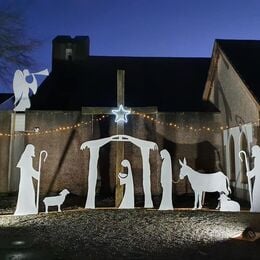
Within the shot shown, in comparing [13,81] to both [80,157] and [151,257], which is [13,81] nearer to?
[80,157]

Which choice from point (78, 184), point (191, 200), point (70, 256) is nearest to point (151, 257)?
point (70, 256)

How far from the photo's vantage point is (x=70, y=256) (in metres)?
6.65

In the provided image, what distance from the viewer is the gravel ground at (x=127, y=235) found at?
6844 mm

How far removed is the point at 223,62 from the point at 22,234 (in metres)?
11.6

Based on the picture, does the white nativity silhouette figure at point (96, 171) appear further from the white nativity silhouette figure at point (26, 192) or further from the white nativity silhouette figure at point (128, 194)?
the white nativity silhouette figure at point (26, 192)

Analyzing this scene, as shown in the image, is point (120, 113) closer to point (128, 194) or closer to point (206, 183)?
point (128, 194)

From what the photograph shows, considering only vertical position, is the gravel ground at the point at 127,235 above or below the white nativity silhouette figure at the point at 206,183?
below

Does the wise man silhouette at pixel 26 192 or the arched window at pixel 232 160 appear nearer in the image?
the wise man silhouette at pixel 26 192

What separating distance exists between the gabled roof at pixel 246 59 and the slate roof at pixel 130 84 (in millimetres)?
3722

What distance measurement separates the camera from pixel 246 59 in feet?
50.8

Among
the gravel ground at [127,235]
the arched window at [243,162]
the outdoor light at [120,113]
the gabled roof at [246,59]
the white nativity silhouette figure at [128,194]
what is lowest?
the gravel ground at [127,235]

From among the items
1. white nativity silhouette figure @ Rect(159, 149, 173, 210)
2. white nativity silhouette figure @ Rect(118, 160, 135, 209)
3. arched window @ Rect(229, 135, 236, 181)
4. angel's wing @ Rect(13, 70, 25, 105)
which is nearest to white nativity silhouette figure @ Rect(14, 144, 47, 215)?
white nativity silhouette figure @ Rect(118, 160, 135, 209)

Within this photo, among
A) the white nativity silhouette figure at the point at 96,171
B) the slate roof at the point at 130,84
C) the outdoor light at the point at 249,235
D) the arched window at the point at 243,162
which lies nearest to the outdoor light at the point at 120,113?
the white nativity silhouette figure at the point at 96,171

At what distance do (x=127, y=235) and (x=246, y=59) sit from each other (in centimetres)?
1010
